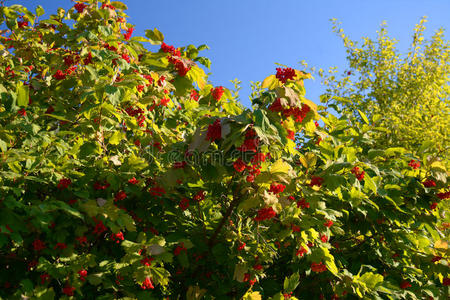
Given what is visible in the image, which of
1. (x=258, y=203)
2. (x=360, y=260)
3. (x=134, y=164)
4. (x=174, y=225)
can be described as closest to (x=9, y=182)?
(x=134, y=164)

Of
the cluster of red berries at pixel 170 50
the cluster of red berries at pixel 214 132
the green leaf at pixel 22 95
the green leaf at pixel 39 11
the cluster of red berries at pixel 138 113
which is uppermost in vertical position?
the green leaf at pixel 39 11

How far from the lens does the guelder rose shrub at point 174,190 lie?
7.68ft

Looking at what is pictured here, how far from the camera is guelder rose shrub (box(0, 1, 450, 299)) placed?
7.68 ft

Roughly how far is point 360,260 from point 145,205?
103 inches

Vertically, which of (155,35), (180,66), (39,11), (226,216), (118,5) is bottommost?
(226,216)

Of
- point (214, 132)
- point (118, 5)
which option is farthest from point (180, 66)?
point (118, 5)

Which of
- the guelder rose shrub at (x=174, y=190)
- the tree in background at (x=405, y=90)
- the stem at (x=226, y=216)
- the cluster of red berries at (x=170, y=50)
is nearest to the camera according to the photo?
the guelder rose shrub at (x=174, y=190)

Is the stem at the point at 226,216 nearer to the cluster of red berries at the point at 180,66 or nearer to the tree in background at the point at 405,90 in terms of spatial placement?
the cluster of red berries at the point at 180,66

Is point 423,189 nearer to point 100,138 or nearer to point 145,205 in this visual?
point 145,205

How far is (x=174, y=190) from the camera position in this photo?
284 centimetres

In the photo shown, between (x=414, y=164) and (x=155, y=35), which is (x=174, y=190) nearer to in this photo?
(x=155, y=35)

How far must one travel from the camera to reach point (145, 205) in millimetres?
2986

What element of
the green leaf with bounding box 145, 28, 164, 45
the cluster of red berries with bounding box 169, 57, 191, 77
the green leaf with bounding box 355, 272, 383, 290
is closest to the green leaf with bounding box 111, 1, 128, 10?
the green leaf with bounding box 145, 28, 164, 45

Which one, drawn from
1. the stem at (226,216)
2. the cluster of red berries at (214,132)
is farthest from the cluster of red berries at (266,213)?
the cluster of red berries at (214,132)
